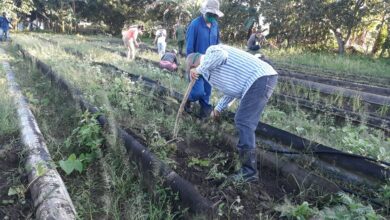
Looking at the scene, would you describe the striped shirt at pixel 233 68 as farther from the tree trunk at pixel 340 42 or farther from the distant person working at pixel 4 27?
the distant person working at pixel 4 27

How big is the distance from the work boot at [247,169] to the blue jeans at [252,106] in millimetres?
63

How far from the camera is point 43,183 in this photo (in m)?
3.25

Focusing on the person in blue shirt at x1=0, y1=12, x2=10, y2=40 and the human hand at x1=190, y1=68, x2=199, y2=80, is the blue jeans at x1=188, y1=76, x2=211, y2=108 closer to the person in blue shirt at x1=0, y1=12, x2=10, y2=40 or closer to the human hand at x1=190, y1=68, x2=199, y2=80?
the human hand at x1=190, y1=68, x2=199, y2=80

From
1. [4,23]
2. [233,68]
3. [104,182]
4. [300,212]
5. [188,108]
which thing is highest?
[233,68]

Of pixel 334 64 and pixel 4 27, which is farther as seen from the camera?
pixel 4 27

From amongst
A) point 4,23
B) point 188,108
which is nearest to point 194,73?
point 188,108

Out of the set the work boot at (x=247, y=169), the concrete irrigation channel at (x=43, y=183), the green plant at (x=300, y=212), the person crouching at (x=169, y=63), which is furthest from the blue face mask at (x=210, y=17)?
the person crouching at (x=169, y=63)

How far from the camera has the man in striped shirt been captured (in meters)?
3.55

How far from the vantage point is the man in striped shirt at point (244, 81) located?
3551mm

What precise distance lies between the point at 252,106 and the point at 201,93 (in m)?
1.99

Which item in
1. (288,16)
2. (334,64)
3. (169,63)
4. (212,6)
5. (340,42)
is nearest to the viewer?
Result: (212,6)

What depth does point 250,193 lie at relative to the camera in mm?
3631

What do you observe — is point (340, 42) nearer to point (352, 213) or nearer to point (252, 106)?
point (252, 106)

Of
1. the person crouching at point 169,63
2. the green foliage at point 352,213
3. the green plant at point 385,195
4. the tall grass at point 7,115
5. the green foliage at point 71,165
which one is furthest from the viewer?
the person crouching at point 169,63
